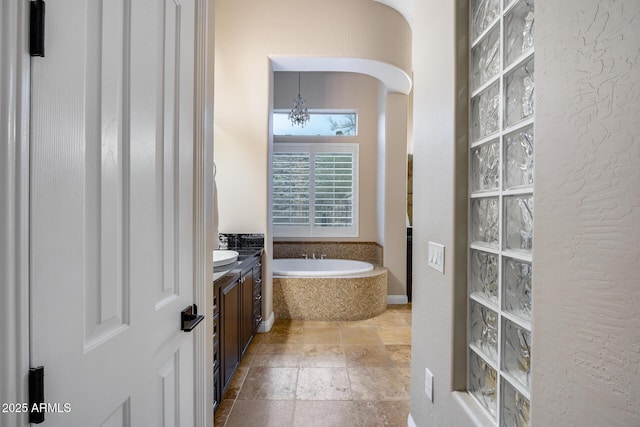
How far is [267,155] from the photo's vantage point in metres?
3.31

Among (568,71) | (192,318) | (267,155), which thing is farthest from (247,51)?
(568,71)

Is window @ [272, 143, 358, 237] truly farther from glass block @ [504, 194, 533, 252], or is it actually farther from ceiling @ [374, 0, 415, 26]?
glass block @ [504, 194, 533, 252]

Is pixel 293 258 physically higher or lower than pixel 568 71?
lower

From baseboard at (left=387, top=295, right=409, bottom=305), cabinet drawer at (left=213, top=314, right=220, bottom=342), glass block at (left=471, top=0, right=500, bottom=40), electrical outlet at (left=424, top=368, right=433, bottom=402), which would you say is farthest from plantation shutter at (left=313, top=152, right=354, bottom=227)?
glass block at (left=471, top=0, right=500, bottom=40)

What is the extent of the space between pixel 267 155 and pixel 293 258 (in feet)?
6.41

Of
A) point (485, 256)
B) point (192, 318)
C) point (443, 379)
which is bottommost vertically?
point (443, 379)

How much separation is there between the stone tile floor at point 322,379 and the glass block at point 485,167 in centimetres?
150

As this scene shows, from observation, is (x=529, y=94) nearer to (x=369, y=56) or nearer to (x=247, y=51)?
(x=369, y=56)

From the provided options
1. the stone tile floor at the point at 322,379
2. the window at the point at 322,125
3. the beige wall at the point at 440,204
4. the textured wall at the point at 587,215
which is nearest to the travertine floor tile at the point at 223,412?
the stone tile floor at the point at 322,379

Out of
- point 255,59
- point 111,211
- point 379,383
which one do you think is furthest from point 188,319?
point 255,59

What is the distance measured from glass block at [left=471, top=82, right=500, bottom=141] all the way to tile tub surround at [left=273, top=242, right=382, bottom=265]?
362 cm

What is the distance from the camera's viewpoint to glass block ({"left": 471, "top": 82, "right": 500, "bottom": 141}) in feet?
3.75

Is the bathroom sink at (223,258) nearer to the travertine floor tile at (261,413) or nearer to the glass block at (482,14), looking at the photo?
the travertine floor tile at (261,413)

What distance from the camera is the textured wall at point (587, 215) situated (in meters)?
0.58
